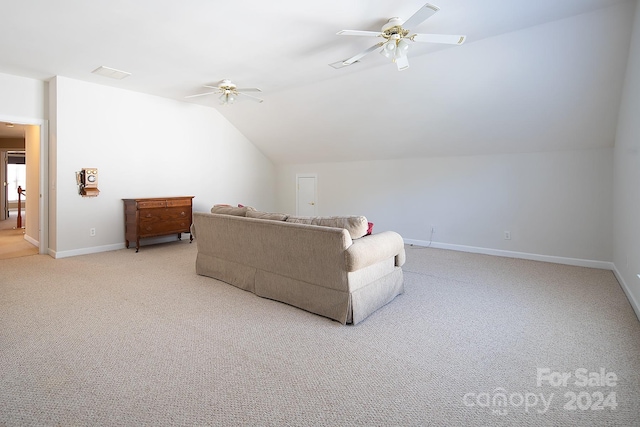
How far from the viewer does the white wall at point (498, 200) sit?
4453 mm

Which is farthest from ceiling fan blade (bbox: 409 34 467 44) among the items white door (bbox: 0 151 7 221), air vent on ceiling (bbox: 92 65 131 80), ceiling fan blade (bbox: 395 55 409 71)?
white door (bbox: 0 151 7 221)

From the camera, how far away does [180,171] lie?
6.33 meters

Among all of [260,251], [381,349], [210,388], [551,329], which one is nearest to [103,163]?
[260,251]

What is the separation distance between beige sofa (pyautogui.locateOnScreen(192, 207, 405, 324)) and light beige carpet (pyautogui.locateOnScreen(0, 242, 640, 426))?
14cm

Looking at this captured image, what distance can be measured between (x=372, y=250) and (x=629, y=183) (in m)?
2.79

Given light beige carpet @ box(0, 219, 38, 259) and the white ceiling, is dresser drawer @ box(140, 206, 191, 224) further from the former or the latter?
the white ceiling

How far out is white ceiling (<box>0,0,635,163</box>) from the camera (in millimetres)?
2947

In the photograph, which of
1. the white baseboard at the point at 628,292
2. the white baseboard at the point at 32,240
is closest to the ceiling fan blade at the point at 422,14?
the white baseboard at the point at 628,292

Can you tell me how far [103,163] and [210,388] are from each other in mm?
4870

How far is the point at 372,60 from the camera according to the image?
13.4 ft

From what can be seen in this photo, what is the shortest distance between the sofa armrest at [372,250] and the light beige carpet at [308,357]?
490 mm

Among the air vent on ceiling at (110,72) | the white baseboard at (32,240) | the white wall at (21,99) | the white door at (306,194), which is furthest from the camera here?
the white door at (306,194)

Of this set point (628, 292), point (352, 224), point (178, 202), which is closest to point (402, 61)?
point (352, 224)

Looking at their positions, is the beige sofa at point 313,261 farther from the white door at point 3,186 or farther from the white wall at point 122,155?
the white door at point 3,186
